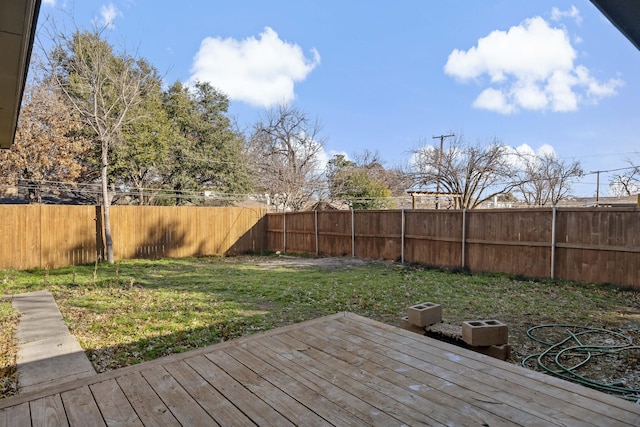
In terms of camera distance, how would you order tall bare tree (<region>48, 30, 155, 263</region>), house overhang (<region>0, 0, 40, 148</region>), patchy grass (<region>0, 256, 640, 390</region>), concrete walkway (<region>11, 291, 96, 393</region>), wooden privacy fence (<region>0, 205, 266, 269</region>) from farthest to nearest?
tall bare tree (<region>48, 30, 155, 263</region>) → wooden privacy fence (<region>0, 205, 266, 269</region>) → patchy grass (<region>0, 256, 640, 390</region>) → concrete walkway (<region>11, 291, 96, 393</region>) → house overhang (<region>0, 0, 40, 148</region>)

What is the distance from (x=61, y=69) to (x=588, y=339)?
14.4 metres

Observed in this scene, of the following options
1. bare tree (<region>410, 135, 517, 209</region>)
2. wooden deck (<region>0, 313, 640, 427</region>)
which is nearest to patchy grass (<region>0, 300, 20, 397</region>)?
wooden deck (<region>0, 313, 640, 427</region>)

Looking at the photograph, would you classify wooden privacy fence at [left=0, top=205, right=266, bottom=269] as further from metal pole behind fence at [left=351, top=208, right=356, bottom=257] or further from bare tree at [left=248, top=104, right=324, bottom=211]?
bare tree at [left=248, top=104, right=324, bottom=211]

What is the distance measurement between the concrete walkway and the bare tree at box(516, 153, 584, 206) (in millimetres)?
14362

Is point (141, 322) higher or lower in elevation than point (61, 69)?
lower

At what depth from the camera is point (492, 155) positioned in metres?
13.6

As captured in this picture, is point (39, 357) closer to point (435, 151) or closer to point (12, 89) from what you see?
point (12, 89)

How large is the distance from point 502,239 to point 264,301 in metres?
4.76

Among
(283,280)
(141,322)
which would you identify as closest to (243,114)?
(283,280)

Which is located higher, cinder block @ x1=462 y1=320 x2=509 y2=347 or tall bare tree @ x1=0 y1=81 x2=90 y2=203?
tall bare tree @ x1=0 y1=81 x2=90 y2=203

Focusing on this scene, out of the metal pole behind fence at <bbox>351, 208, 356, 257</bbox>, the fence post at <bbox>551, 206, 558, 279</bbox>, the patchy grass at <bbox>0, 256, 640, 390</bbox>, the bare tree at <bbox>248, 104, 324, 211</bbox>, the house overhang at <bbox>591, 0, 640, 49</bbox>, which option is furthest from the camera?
the bare tree at <bbox>248, 104, 324, 211</bbox>

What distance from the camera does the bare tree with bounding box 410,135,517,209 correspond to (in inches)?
540

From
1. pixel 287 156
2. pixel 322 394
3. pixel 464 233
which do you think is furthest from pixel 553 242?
pixel 287 156

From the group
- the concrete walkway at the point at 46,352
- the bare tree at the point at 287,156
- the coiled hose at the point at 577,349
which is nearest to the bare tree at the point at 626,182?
the bare tree at the point at 287,156
